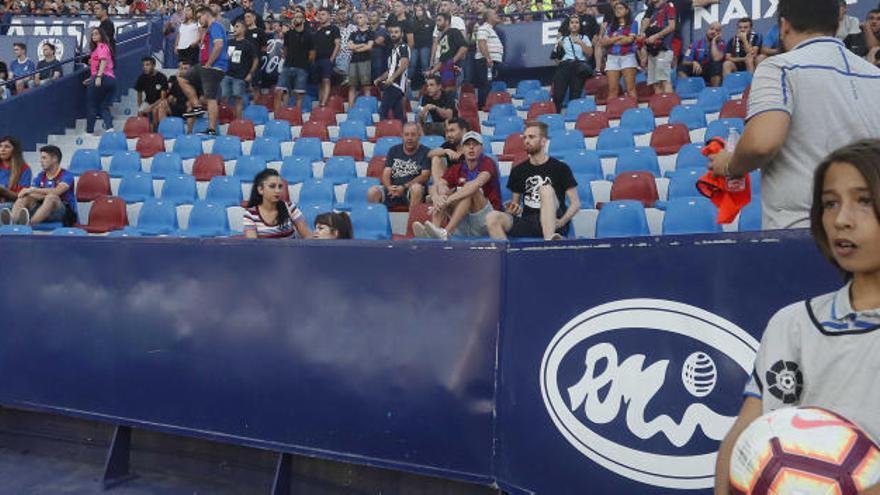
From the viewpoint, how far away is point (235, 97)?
1428 centimetres

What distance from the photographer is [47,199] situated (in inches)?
378

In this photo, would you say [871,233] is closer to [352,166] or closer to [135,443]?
[135,443]

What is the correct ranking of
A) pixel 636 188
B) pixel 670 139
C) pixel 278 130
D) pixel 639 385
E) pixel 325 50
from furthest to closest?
pixel 325 50
pixel 278 130
pixel 670 139
pixel 636 188
pixel 639 385

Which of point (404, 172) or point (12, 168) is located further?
point (12, 168)

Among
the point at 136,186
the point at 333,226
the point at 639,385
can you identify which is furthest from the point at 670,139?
the point at 639,385

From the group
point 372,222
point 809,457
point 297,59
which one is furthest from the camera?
point 297,59

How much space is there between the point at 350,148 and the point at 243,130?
7.61 ft

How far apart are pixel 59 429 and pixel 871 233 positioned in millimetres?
5386

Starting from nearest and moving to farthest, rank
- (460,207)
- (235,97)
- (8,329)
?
(8,329)
(460,207)
(235,97)

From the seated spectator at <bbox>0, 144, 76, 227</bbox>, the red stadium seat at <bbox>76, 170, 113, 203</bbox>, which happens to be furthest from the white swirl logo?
the red stadium seat at <bbox>76, 170, 113, 203</bbox>

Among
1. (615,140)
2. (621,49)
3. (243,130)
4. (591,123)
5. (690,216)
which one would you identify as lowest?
(690,216)

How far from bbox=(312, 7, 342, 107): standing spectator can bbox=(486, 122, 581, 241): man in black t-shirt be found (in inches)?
286

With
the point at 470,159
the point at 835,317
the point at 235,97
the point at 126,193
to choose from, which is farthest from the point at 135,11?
the point at 835,317

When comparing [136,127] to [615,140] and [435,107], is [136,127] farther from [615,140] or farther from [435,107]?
[615,140]
